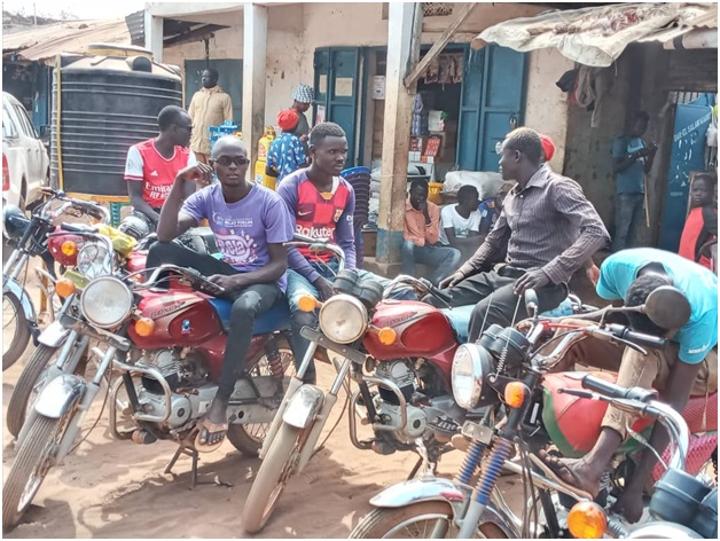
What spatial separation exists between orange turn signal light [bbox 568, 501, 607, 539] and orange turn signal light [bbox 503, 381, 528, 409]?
354 mm

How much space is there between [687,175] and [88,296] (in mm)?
7438

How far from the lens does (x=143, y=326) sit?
331cm

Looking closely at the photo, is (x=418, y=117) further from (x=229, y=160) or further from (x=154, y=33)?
(x=229, y=160)

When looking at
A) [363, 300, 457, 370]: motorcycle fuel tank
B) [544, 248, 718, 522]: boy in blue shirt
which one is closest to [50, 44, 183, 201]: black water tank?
[363, 300, 457, 370]: motorcycle fuel tank

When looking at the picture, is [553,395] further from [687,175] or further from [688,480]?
[687,175]

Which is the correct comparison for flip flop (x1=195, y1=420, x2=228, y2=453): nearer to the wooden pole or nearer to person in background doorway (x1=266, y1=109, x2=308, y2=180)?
person in background doorway (x1=266, y1=109, x2=308, y2=180)

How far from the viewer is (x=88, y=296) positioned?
3.23 m

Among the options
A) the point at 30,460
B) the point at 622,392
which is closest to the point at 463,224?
the point at 30,460

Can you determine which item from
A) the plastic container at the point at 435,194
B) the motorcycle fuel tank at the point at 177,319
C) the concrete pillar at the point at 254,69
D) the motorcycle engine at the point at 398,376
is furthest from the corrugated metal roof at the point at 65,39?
the motorcycle engine at the point at 398,376

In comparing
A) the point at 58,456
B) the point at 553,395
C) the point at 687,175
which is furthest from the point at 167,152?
A: the point at 687,175

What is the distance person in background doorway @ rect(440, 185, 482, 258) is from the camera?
749 centimetres

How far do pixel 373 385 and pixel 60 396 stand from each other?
1.32 m

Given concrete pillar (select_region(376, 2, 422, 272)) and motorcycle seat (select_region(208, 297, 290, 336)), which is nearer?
motorcycle seat (select_region(208, 297, 290, 336))

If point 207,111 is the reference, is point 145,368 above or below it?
below
